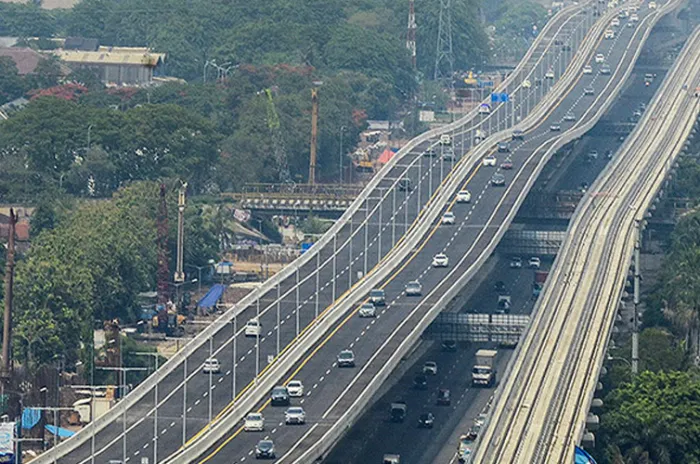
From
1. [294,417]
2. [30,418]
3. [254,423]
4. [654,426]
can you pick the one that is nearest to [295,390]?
[294,417]

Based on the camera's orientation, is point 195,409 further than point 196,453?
Yes

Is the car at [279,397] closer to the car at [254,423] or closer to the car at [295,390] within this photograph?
the car at [295,390]

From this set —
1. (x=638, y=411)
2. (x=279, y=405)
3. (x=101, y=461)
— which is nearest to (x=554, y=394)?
(x=638, y=411)

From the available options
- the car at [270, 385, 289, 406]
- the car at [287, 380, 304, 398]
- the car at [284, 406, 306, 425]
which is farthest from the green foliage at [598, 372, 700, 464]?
the car at [270, 385, 289, 406]

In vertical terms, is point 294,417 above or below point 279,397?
below

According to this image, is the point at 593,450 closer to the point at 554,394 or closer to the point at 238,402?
the point at 554,394

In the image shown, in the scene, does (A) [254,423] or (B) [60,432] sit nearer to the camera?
(A) [254,423]

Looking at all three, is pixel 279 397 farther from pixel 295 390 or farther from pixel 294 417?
pixel 294 417

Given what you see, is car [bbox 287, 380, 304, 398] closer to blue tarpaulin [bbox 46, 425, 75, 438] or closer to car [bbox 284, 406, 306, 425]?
car [bbox 284, 406, 306, 425]
